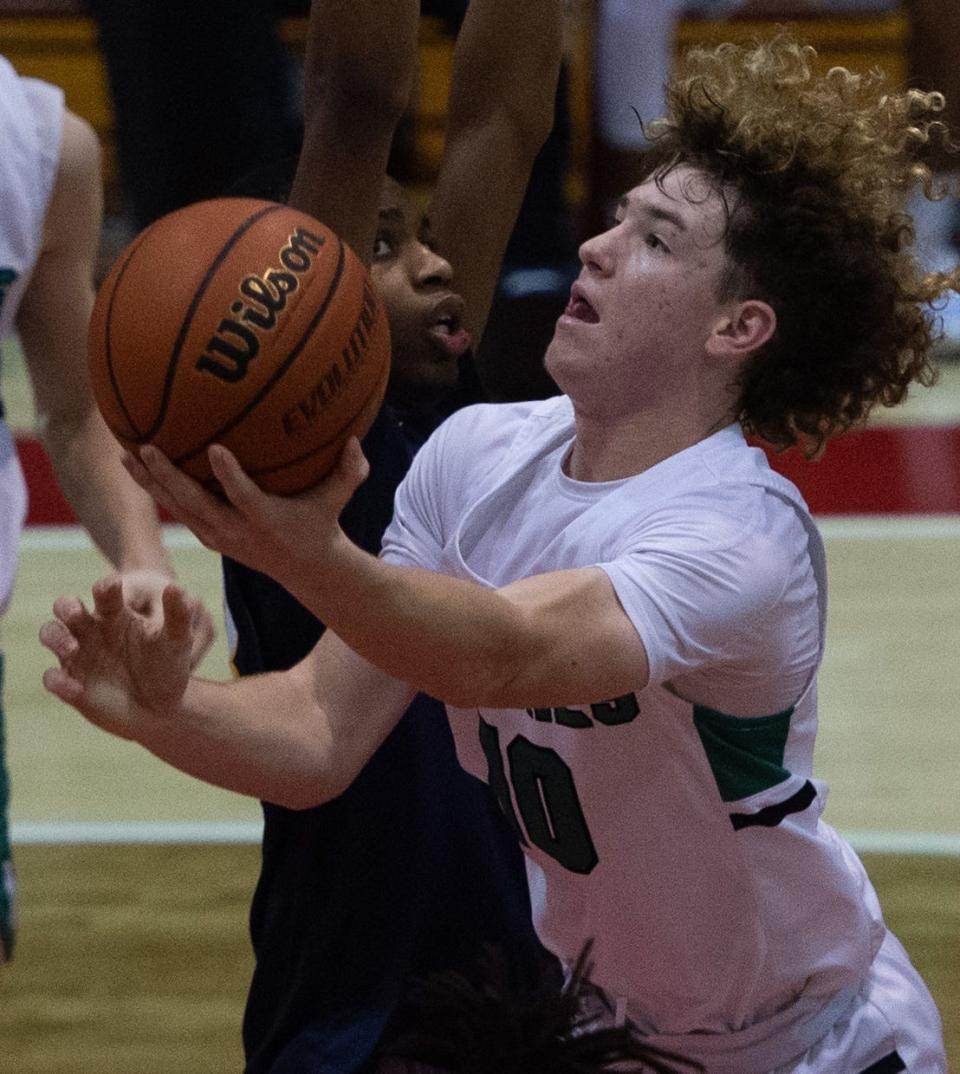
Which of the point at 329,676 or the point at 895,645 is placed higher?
the point at 329,676

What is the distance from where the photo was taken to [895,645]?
5.05m

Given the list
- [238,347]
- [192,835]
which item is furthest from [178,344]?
[192,835]

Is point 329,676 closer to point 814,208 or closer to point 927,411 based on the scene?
point 814,208

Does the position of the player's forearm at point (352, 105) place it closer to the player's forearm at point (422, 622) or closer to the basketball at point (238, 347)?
the basketball at point (238, 347)

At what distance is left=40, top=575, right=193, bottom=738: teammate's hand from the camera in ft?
6.42

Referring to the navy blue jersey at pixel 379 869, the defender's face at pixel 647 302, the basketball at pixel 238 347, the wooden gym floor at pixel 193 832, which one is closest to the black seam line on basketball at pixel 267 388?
the basketball at pixel 238 347

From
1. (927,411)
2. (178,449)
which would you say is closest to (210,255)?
(178,449)

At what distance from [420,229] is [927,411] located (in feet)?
16.2

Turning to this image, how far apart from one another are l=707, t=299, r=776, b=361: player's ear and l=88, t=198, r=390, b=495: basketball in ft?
1.38

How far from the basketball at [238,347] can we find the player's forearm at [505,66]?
1088 millimetres

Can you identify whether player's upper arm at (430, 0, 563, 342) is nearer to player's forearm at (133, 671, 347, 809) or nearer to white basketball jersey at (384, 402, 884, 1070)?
white basketball jersey at (384, 402, 884, 1070)

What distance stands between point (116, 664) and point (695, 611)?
0.59 metres

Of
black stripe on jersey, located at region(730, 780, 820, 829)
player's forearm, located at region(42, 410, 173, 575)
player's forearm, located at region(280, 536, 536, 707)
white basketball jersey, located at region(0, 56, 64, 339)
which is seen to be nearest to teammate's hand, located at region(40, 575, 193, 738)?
player's forearm, located at region(280, 536, 536, 707)

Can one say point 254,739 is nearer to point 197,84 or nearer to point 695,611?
point 695,611
